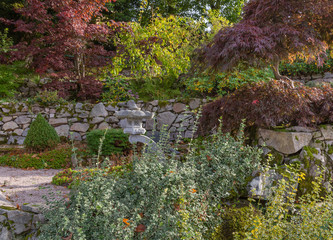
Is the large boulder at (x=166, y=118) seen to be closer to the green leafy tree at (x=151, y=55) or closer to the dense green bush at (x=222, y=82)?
the green leafy tree at (x=151, y=55)

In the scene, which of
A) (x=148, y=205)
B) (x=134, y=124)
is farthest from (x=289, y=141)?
(x=134, y=124)

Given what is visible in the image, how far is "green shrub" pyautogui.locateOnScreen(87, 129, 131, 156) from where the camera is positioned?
5.66 metres

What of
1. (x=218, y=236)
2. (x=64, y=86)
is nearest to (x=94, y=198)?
(x=218, y=236)

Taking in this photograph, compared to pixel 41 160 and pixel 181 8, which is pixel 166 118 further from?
pixel 181 8

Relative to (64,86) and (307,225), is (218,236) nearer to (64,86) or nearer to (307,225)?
(307,225)

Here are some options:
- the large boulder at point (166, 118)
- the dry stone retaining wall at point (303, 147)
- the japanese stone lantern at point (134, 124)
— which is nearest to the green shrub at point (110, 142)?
the japanese stone lantern at point (134, 124)

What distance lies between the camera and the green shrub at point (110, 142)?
18.6ft

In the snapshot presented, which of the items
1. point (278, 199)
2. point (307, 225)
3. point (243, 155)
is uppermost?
point (243, 155)

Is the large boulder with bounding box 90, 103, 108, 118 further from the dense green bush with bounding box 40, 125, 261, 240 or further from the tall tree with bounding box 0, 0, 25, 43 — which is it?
the tall tree with bounding box 0, 0, 25, 43

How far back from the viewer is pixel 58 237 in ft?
6.06

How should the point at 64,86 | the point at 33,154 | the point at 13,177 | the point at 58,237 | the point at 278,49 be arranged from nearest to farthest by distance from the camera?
the point at 58,237 < the point at 278,49 < the point at 13,177 < the point at 33,154 < the point at 64,86

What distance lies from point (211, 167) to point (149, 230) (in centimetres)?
105

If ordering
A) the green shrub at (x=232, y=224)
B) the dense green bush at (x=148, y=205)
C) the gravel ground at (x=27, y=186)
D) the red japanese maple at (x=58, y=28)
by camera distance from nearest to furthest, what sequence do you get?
the dense green bush at (x=148, y=205), the green shrub at (x=232, y=224), the gravel ground at (x=27, y=186), the red japanese maple at (x=58, y=28)

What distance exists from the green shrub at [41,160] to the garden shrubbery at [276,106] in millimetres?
3554
